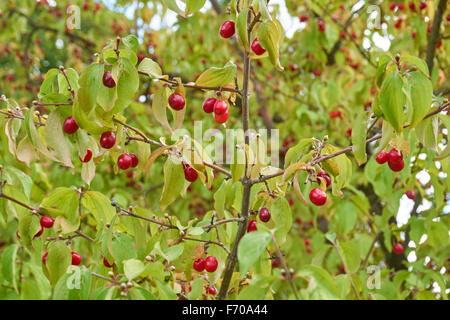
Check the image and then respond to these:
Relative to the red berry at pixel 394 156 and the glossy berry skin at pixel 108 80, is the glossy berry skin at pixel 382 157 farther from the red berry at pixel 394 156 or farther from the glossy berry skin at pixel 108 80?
the glossy berry skin at pixel 108 80

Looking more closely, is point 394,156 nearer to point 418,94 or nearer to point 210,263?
point 418,94

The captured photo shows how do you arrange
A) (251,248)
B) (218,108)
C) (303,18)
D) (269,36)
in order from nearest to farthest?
(251,248) < (269,36) < (218,108) < (303,18)

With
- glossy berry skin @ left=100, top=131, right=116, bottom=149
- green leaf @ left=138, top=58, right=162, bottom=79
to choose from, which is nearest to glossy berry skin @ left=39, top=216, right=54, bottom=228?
glossy berry skin @ left=100, top=131, right=116, bottom=149

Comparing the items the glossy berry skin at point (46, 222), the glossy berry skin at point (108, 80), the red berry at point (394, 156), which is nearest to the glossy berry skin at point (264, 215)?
the red berry at point (394, 156)

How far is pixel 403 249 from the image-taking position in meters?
3.20

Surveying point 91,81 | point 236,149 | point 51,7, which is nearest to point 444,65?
point 236,149

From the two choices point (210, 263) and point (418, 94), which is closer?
point (418, 94)

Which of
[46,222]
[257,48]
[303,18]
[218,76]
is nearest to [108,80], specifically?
[218,76]

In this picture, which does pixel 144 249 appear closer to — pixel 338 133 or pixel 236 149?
pixel 236 149

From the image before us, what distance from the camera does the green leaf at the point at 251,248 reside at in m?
0.90

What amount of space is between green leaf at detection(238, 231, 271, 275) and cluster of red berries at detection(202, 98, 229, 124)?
554 mm

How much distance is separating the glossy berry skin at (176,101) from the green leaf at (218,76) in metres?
0.07

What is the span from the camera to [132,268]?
107cm

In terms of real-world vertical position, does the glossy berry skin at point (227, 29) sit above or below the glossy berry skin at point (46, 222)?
above
